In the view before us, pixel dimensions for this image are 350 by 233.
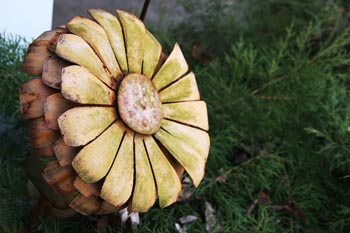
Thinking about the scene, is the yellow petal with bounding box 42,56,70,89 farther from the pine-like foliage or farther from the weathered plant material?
the pine-like foliage

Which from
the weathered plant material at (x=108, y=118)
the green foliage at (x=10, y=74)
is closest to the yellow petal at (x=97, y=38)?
the weathered plant material at (x=108, y=118)

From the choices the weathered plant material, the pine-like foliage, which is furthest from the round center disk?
the pine-like foliage

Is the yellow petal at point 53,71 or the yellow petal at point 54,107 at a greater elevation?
the yellow petal at point 53,71

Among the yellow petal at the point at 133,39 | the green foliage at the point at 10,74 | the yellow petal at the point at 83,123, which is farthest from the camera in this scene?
the green foliage at the point at 10,74

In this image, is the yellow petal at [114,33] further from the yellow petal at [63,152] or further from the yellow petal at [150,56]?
the yellow petal at [63,152]

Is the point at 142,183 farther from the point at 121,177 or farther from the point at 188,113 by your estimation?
the point at 188,113

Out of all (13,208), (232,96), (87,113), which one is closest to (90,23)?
(87,113)

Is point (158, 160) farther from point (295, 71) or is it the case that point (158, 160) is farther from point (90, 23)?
point (295, 71)
